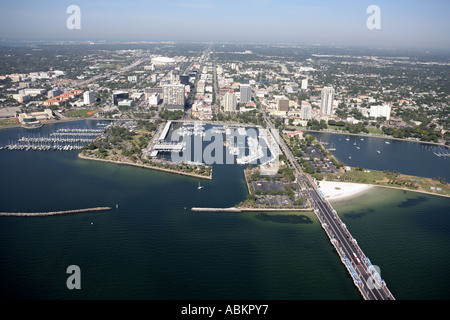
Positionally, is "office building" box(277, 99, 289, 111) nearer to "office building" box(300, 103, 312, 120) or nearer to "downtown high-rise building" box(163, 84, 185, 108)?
"office building" box(300, 103, 312, 120)

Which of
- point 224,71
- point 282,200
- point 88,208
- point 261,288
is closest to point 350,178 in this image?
point 282,200

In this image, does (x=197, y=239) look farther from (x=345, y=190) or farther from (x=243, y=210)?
(x=345, y=190)

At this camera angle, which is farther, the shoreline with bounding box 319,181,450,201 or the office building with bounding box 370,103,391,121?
the office building with bounding box 370,103,391,121

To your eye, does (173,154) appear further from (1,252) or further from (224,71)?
(224,71)

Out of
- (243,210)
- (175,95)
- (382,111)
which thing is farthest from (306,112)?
(243,210)

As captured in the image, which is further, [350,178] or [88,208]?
[350,178]

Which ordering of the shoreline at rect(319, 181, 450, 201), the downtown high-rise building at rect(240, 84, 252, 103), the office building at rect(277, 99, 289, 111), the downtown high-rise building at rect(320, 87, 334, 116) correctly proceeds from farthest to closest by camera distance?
the downtown high-rise building at rect(240, 84, 252, 103) < the office building at rect(277, 99, 289, 111) < the downtown high-rise building at rect(320, 87, 334, 116) < the shoreline at rect(319, 181, 450, 201)

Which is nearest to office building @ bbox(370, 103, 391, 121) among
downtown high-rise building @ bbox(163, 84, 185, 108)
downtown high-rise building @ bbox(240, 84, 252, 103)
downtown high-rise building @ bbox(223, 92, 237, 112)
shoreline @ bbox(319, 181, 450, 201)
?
downtown high-rise building @ bbox(240, 84, 252, 103)
